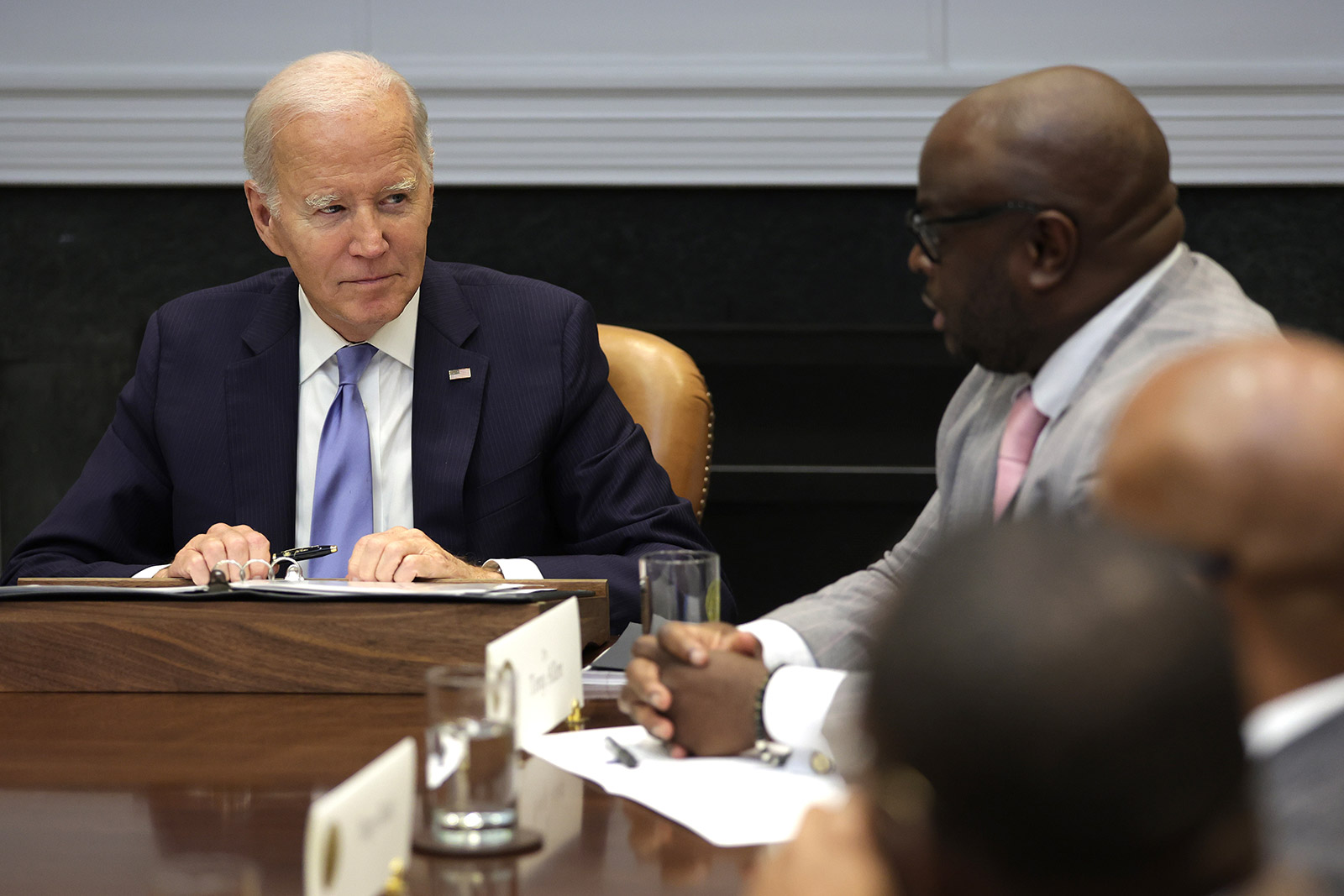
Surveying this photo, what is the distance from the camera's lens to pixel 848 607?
144 centimetres

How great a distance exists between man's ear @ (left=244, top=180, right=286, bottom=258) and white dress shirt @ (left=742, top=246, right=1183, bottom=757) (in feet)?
3.74

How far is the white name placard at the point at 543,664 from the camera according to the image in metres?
1.12

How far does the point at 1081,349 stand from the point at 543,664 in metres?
0.62

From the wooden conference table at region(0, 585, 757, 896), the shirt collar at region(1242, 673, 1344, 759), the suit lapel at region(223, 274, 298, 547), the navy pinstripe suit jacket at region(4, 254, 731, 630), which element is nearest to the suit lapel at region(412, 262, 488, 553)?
the navy pinstripe suit jacket at region(4, 254, 731, 630)

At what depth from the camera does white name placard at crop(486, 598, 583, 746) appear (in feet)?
3.67

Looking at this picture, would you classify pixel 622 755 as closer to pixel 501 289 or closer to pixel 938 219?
pixel 938 219

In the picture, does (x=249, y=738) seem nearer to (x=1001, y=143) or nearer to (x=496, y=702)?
(x=496, y=702)

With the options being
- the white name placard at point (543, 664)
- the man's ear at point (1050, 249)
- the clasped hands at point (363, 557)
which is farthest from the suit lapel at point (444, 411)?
the man's ear at point (1050, 249)

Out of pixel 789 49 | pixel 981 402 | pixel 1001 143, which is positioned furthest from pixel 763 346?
pixel 1001 143

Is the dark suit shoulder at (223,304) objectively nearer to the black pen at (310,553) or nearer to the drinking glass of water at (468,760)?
the black pen at (310,553)

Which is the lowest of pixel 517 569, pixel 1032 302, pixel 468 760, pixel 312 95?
pixel 517 569

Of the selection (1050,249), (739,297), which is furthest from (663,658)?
(739,297)

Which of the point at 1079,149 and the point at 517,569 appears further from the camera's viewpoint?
the point at 517,569

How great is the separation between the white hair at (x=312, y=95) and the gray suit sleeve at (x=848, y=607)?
3.28 feet
